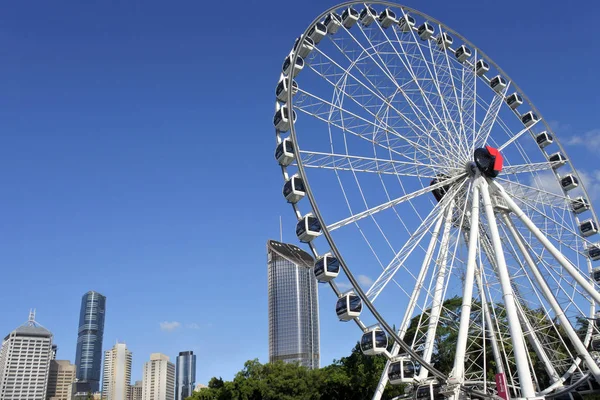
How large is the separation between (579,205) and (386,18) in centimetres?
1897

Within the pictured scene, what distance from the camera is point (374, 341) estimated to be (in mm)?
28469

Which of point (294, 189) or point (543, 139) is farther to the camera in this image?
point (543, 139)

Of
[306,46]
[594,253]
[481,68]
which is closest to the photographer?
[306,46]

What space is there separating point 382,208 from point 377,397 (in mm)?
9490

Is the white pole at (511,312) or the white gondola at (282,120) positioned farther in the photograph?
the white gondola at (282,120)

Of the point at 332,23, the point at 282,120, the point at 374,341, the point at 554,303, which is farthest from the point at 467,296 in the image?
the point at 332,23

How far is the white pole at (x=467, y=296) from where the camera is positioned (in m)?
29.8

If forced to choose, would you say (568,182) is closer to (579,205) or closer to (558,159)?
(579,205)

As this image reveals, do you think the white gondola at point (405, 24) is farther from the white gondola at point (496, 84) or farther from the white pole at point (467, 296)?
the white pole at point (467, 296)

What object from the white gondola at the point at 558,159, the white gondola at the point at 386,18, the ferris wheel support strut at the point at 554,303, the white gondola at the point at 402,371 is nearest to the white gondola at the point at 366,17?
the white gondola at the point at 386,18

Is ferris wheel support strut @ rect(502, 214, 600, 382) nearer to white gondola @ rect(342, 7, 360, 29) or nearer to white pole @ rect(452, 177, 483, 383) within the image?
white pole @ rect(452, 177, 483, 383)

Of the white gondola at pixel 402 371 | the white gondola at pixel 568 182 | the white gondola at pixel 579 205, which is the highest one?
the white gondola at pixel 568 182

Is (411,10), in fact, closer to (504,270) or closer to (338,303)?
(504,270)

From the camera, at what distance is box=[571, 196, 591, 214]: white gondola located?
4422 centimetres
